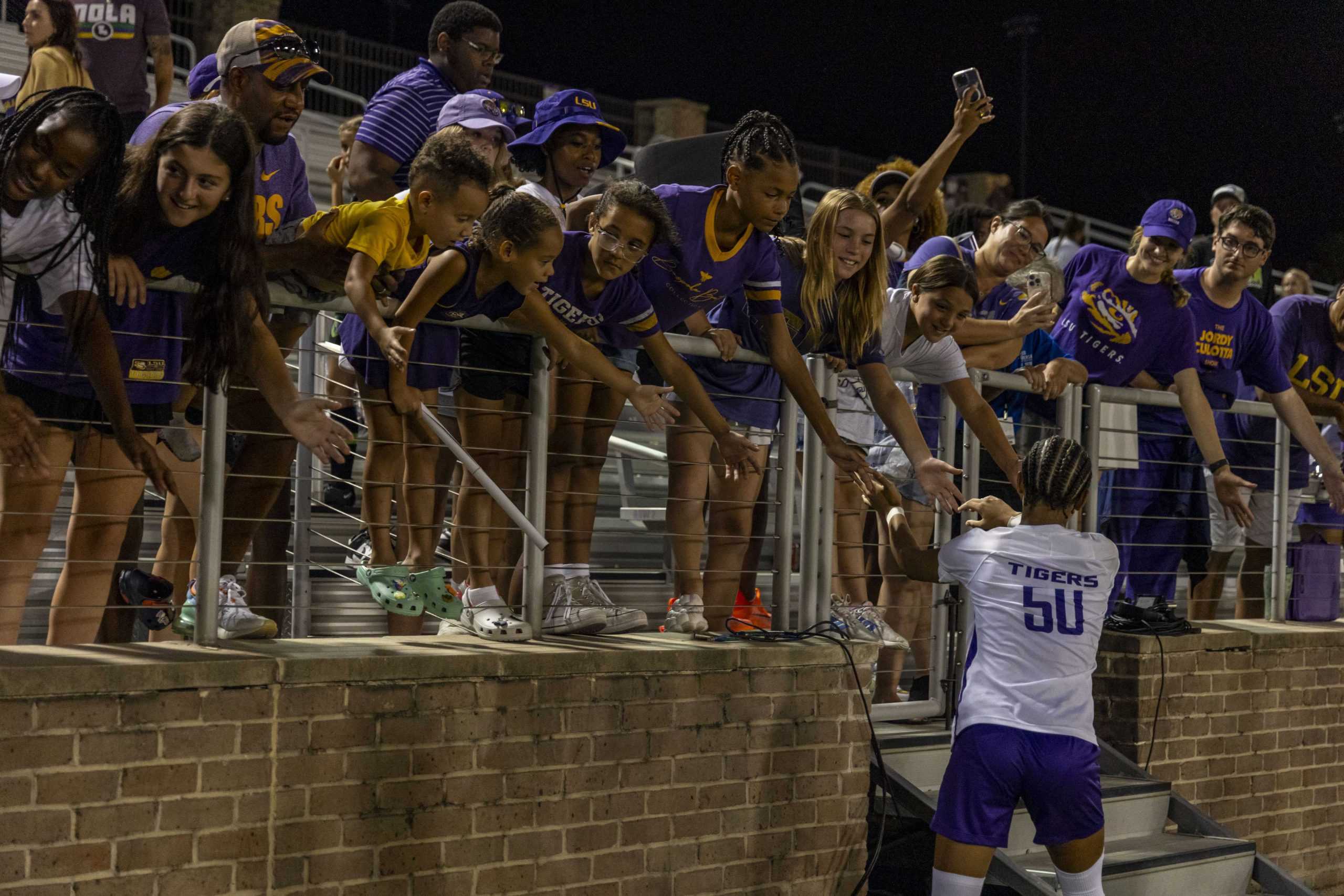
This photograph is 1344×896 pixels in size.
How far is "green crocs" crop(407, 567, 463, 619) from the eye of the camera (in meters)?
4.64

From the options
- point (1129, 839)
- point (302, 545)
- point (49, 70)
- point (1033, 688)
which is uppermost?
point (49, 70)

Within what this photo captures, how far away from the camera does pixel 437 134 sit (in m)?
4.57

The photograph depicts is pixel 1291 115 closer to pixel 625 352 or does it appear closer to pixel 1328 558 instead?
pixel 1328 558

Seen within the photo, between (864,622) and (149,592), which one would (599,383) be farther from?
(149,592)

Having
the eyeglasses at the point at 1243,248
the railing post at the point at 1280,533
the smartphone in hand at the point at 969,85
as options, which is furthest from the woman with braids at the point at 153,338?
the railing post at the point at 1280,533

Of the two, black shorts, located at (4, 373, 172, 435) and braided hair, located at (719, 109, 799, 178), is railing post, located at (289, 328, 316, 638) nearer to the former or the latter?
black shorts, located at (4, 373, 172, 435)

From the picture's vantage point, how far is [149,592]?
13.6 ft

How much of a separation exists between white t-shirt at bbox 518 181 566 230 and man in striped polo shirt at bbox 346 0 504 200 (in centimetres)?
51

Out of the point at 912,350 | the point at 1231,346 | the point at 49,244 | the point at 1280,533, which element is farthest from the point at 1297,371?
the point at 49,244

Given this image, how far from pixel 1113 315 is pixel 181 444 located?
174 inches

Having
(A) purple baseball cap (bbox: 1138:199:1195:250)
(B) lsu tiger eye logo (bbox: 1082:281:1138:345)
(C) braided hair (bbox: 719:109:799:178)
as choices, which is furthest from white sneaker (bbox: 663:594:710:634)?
(A) purple baseball cap (bbox: 1138:199:1195:250)

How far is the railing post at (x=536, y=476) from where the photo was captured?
15.6 ft

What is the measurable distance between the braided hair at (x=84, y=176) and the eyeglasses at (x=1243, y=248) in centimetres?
553

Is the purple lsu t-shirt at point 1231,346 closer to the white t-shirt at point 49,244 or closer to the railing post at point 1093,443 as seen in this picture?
the railing post at point 1093,443
